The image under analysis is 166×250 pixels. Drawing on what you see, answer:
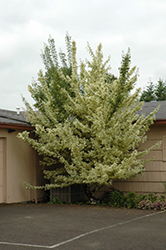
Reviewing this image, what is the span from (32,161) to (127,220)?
454cm

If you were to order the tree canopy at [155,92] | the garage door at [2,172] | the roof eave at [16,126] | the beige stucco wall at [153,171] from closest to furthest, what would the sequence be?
the roof eave at [16,126] → the garage door at [2,172] → the beige stucco wall at [153,171] → the tree canopy at [155,92]

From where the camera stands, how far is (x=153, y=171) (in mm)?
11695

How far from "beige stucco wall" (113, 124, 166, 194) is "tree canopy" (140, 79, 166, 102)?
21.1m

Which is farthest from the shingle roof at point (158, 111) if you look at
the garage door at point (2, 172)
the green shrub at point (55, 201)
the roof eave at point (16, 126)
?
the garage door at point (2, 172)

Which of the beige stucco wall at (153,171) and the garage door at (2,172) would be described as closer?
the garage door at (2,172)

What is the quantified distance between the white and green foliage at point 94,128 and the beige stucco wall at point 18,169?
785 millimetres

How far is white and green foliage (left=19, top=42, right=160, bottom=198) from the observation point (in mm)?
10125

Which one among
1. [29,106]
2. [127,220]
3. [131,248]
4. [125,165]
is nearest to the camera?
[131,248]

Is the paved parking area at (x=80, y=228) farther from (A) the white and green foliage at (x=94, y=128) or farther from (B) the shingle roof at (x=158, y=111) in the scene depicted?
(B) the shingle roof at (x=158, y=111)

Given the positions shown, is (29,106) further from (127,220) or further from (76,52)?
(127,220)

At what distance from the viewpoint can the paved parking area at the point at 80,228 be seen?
20.4 feet

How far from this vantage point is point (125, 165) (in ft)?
33.2

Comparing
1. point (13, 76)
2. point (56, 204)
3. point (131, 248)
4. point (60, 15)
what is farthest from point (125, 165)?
point (13, 76)

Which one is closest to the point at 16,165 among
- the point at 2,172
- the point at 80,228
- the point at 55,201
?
the point at 2,172
